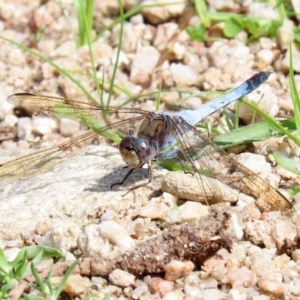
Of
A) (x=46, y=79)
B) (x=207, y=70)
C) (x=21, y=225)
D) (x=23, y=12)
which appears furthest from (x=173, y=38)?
(x=21, y=225)

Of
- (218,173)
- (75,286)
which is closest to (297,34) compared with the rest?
(218,173)

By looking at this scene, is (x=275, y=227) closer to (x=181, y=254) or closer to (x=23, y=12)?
(x=181, y=254)

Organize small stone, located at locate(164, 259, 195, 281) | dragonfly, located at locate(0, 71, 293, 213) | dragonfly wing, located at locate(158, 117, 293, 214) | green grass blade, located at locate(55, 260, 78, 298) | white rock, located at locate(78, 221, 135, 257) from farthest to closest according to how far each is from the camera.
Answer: dragonfly, located at locate(0, 71, 293, 213), dragonfly wing, located at locate(158, 117, 293, 214), white rock, located at locate(78, 221, 135, 257), small stone, located at locate(164, 259, 195, 281), green grass blade, located at locate(55, 260, 78, 298)

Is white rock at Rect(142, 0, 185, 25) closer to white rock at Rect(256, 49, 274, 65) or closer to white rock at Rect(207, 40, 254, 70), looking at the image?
white rock at Rect(207, 40, 254, 70)

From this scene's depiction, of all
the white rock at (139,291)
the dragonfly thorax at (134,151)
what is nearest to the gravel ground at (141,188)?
the white rock at (139,291)

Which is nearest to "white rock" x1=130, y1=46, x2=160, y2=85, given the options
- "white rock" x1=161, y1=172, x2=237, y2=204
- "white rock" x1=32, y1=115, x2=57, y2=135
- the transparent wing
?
"white rock" x1=32, y1=115, x2=57, y2=135

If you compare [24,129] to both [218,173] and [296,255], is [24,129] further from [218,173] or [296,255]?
[296,255]

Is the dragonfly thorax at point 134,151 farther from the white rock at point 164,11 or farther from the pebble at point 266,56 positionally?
the white rock at point 164,11
